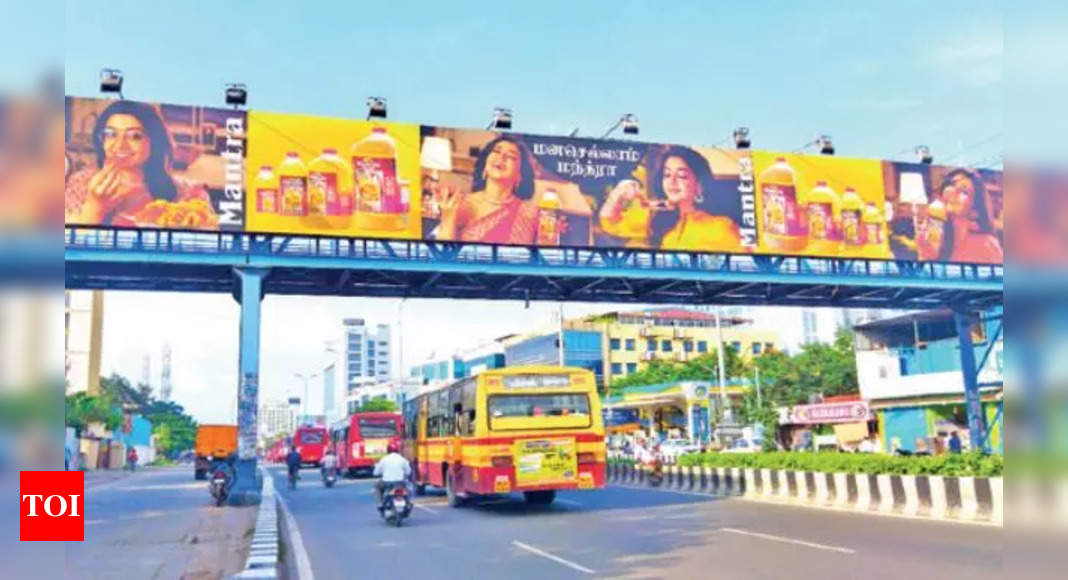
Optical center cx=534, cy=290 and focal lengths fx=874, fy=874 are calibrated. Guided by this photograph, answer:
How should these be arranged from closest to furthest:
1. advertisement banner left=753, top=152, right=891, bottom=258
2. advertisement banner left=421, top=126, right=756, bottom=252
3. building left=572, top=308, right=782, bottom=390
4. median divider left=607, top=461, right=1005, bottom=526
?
1. median divider left=607, top=461, right=1005, bottom=526
2. advertisement banner left=421, top=126, right=756, bottom=252
3. advertisement banner left=753, top=152, right=891, bottom=258
4. building left=572, top=308, right=782, bottom=390

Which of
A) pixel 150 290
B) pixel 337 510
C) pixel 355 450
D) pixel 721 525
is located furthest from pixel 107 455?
pixel 721 525

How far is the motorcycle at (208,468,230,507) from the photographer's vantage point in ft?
68.4

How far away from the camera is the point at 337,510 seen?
61.5 feet

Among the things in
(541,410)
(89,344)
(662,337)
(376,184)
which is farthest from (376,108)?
(662,337)

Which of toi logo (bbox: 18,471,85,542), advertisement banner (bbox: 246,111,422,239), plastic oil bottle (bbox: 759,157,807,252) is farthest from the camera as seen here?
plastic oil bottle (bbox: 759,157,807,252)

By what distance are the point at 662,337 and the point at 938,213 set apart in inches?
2329

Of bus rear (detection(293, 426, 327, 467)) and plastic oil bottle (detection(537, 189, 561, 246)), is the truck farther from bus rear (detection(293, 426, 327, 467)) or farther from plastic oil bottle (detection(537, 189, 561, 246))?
plastic oil bottle (detection(537, 189, 561, 246))

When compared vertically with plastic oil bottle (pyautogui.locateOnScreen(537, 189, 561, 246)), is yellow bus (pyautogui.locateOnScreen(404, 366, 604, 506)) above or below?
below

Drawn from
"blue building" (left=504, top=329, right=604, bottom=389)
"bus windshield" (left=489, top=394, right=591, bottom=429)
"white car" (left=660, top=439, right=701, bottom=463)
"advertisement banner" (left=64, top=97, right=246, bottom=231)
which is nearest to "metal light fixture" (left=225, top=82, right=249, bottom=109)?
"advertisement banner" (left=64, top=97, right=246, bottom=231)

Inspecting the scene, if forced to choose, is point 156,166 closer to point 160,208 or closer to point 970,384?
point 160,208

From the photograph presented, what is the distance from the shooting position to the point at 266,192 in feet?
78.6

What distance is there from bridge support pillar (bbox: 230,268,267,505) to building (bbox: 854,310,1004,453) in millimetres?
22259

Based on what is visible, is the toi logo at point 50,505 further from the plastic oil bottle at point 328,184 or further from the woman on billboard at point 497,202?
the woman on billboard at point 497,202

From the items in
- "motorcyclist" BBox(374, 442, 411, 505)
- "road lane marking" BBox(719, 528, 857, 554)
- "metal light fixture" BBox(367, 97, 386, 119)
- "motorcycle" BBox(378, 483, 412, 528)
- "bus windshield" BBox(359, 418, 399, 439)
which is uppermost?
"metal light fixture" BBox(367, 97, 386, 119)
